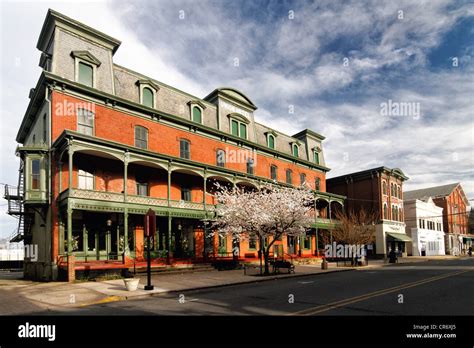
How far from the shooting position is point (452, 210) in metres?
71.9

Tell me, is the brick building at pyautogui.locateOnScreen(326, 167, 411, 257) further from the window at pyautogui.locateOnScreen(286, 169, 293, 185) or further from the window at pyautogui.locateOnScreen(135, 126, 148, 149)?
the window at pyautogui.locateOnScreen(135, 126, 148, 149)

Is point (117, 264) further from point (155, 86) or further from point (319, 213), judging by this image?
point (319, 213)

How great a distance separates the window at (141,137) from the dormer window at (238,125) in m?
9.47

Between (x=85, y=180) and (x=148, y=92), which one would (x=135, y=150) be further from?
(x=148, y=92)

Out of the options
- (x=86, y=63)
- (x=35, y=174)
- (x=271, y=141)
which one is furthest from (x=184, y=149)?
(x=271, y=141)

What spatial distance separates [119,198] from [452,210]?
70442 millimetres

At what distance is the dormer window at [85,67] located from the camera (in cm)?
2367

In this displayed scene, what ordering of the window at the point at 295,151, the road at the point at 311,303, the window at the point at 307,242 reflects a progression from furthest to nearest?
1. the window at the point at 295,151
2. the window at the point at 307,242
3. the road at the point at 311,303

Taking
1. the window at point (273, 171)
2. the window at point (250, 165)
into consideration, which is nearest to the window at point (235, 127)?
the window at point (250, 165)

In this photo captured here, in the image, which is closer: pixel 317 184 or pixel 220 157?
pixel 220 157

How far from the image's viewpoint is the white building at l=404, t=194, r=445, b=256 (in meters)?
55.7

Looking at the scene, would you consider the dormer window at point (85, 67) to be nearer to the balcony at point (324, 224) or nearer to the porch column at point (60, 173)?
the porch column at point (60, 173)

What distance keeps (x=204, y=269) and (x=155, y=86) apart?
1419 centimetres

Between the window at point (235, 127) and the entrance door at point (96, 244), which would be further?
the window at point (235, 127)
